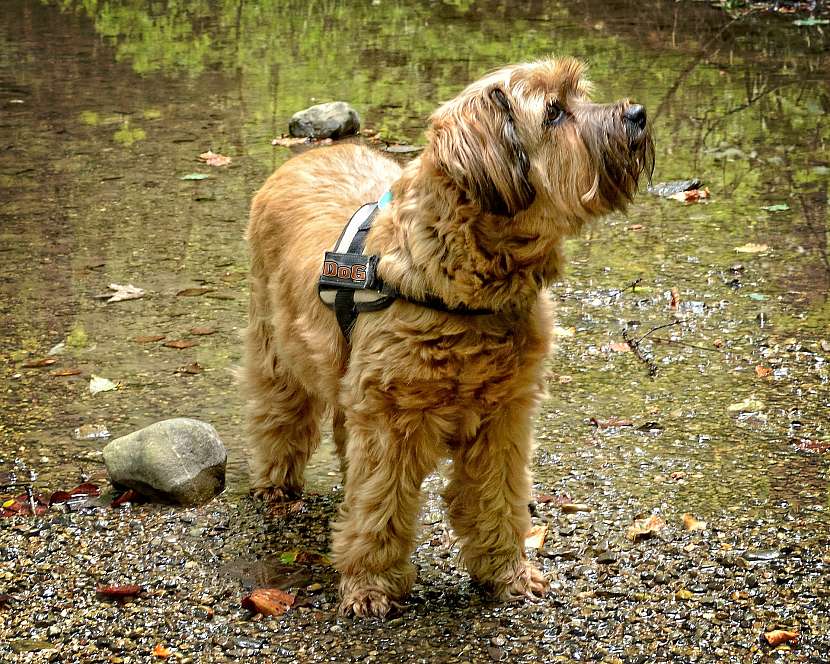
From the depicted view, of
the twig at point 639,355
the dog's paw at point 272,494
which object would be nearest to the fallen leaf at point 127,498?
the dog's paw at point 272,494

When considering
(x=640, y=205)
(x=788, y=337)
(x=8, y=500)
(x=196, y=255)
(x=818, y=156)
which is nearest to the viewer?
(x=8, y=500)

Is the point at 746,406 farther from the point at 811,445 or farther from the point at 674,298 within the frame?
the point at 674,298

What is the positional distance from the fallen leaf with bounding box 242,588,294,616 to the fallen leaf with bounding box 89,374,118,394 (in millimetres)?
1998

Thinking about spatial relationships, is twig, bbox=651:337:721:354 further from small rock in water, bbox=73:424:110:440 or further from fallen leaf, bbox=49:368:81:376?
fallen leaf, bbox=49:368:81:376

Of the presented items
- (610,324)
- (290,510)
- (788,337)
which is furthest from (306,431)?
(788,337)

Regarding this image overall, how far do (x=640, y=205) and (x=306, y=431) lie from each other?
412 cm

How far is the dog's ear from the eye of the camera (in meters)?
3.65

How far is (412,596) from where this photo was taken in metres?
4.27

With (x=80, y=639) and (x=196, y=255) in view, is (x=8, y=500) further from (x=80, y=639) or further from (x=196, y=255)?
(x=196, y=255)

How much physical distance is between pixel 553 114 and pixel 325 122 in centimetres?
623

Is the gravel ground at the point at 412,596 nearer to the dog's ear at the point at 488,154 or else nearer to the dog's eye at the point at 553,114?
the dog's ear at the point at 488,154

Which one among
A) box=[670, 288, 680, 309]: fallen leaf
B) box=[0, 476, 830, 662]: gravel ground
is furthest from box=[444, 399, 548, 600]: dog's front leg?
box=[670, 288, 680, 309]: fallen leaf

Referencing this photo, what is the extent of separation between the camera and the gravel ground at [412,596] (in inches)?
153

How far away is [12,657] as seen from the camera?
3.82m
